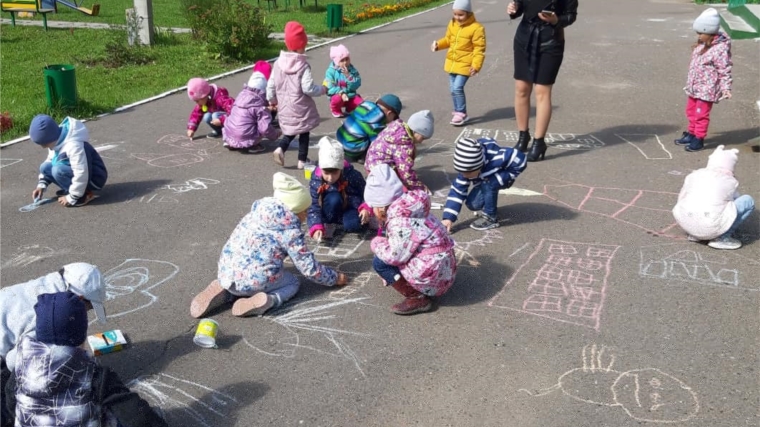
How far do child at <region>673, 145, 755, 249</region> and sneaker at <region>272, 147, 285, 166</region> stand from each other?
3.63 m

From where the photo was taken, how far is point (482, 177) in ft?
17.4

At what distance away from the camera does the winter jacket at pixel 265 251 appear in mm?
4180

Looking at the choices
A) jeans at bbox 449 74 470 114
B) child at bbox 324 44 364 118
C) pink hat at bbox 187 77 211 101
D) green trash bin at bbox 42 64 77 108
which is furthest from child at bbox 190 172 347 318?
green trash bin at bbox 42 64 77 108

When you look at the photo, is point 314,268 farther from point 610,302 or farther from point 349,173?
point 610,302

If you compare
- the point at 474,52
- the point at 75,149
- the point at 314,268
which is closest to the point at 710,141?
the point at 474,52

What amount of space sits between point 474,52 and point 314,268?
479 cm

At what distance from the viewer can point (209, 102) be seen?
7.98 m

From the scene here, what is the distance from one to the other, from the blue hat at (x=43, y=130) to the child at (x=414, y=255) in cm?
310

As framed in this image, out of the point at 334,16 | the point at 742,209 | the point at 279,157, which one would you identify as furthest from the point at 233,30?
the point at 742,209

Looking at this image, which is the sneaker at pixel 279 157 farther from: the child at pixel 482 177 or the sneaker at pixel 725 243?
the sneaker at pixel 725 243

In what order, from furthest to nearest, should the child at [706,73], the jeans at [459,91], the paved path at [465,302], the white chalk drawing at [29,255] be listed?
the jeans at [459,91] < the child at [706,73] < the white chalk drawing at [29,255] < the paved path at [465,302]

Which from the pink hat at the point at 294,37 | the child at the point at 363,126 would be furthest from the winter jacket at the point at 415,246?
the pink hat at the point at 294,37

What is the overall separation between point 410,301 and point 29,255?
9.16ft

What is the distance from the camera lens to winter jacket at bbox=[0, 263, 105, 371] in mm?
3283
